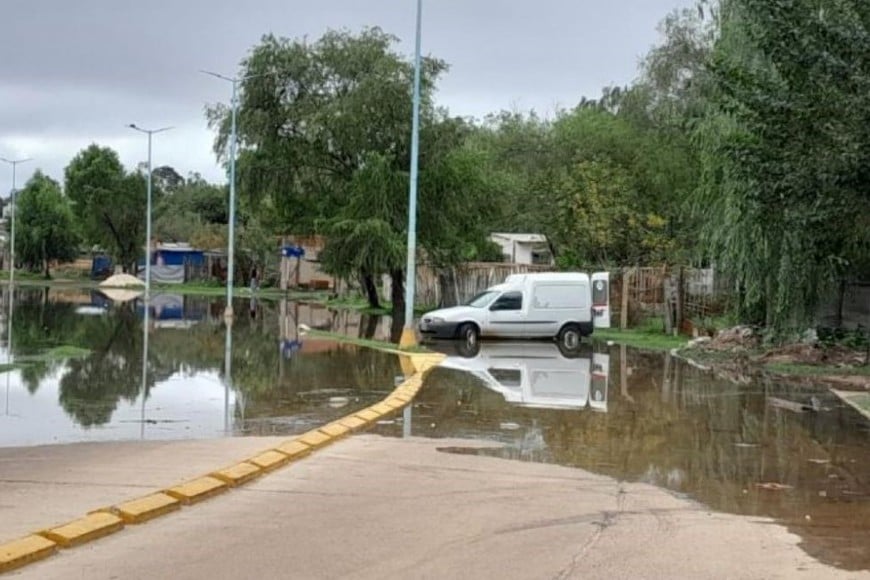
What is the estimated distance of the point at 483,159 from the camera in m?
41.5

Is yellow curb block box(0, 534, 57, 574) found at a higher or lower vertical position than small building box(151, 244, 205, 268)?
lower

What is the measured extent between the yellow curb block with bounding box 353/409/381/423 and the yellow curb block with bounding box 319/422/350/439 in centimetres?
65

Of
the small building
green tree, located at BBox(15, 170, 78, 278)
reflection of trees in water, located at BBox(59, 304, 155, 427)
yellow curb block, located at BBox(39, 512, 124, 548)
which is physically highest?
green tree, located at BBox(15, 170, 78, 278)

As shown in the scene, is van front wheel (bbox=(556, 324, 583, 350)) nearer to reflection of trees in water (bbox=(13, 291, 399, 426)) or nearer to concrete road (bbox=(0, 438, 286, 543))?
reflection of trees in water (bbox=(13, 291, 399, 426))

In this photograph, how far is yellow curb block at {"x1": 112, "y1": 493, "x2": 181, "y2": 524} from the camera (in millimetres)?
7234

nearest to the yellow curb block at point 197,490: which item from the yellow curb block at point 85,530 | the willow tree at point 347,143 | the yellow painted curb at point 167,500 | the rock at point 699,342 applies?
the yellow painted curb at point 167,500

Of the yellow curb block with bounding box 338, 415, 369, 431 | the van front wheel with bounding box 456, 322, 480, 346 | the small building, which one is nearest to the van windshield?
the van front wheel with bounding box 456, 322, 480, 346

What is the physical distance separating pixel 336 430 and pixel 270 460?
2091 mm

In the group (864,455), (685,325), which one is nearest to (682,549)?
(864,455)

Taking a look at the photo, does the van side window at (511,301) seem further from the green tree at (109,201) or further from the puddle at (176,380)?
the green tree at (109,201)

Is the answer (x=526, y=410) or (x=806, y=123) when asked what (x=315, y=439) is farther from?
(x=806, y=123)

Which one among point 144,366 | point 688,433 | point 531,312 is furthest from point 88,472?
point 531,312

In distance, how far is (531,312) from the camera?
2762cm

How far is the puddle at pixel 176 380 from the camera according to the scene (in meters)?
12.6
